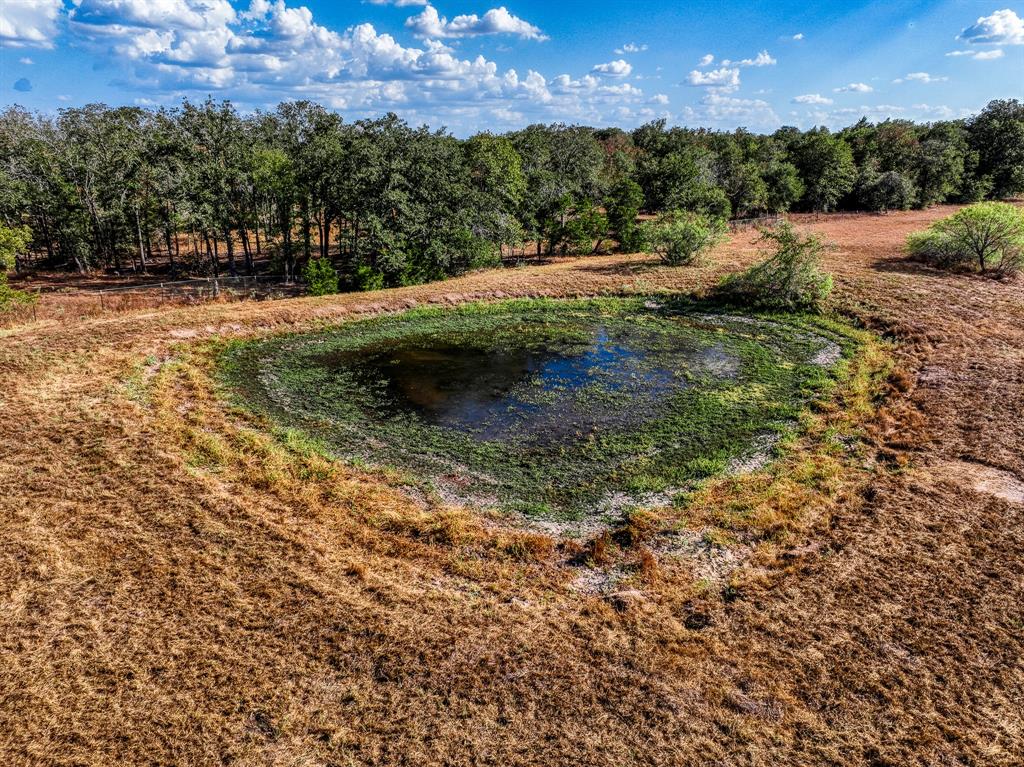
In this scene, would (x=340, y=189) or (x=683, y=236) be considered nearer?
(x=340, y=189)

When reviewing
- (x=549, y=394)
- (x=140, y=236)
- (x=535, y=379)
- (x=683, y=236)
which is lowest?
(x=549, y=394)

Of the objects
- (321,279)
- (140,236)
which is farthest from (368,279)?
(140,236)

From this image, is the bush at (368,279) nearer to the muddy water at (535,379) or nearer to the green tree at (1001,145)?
the muddy water at (535,379)

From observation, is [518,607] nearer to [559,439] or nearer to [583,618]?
[583,618]

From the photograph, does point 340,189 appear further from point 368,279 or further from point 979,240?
point 979,240

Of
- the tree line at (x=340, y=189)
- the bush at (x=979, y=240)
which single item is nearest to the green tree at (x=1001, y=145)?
the tree line at (x=340, y=189)

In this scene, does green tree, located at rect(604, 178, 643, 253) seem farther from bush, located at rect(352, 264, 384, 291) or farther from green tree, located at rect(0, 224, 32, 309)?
green tree, located at rect(0, 224, 32, 309)
